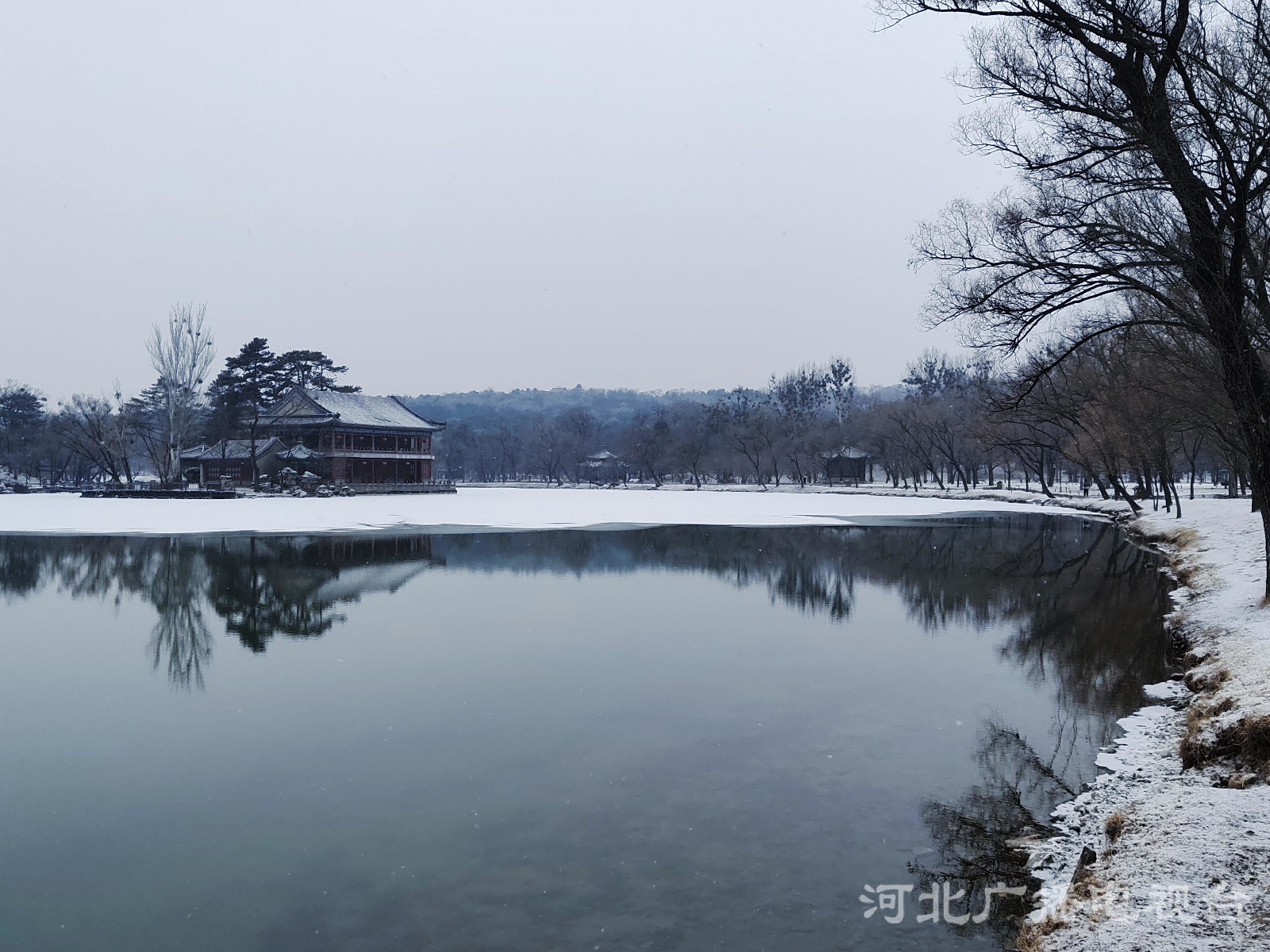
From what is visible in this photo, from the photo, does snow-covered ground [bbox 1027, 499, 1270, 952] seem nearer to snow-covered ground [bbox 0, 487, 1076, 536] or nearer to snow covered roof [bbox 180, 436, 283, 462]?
snow-covered ground [bbox 0, 487, 1076, 536]

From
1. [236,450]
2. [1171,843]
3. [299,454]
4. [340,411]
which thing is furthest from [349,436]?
[1171,843]

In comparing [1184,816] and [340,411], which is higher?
[340,411]

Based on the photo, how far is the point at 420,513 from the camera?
4819cm

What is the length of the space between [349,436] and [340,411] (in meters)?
2.19

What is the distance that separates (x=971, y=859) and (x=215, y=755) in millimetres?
6722

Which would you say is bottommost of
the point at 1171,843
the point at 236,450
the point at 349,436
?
the point at 1171,843

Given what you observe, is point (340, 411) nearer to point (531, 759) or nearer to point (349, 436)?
point (349, 436)

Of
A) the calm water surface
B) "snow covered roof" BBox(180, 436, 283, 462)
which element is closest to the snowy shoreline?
the calm water surface

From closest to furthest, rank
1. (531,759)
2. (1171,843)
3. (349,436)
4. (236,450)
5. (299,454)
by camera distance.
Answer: (1171,843), (531,759), (299,454), (236,450), (349,436)

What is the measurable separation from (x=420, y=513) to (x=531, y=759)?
40849 millimetres

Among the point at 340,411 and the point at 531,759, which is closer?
the point at 531,759

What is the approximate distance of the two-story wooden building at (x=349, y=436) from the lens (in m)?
72.2

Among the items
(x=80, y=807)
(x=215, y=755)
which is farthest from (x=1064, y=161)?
(x=80, y=807)

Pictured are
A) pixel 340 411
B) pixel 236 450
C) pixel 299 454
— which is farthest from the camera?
pixel 340 411
